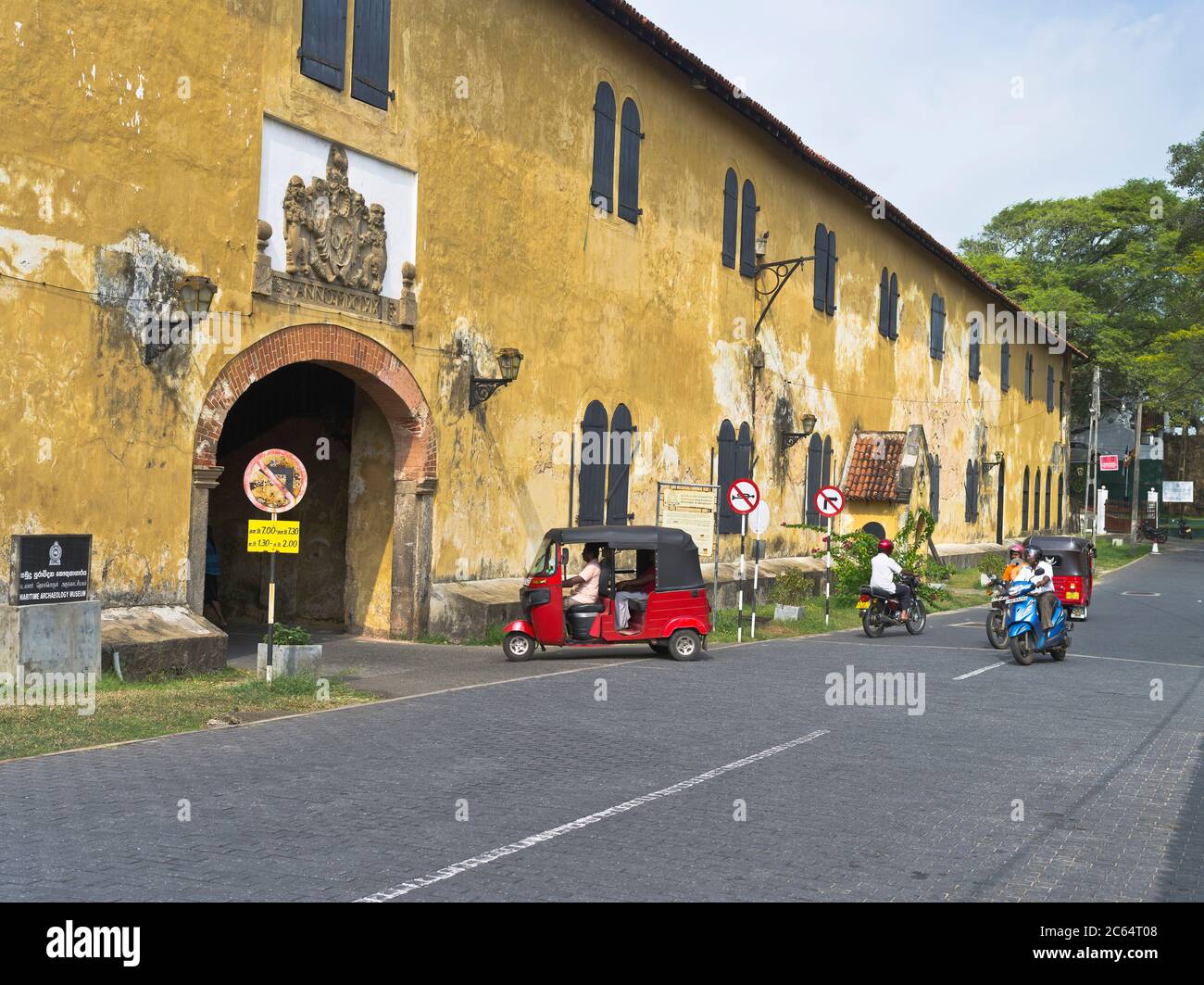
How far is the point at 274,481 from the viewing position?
1303cm

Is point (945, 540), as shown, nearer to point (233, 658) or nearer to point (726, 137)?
point (726, 137)

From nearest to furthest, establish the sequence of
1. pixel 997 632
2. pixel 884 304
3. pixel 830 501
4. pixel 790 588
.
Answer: pixel 997 632
pixel 830 501
pixel 790 588
pixel 884 304

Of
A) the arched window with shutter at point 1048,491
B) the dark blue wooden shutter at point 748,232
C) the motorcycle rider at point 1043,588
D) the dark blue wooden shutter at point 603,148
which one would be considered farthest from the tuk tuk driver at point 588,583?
the arched window with shutter at point 1048,491

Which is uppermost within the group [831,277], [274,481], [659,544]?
[831,277]

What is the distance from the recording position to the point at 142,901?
19.4 feet

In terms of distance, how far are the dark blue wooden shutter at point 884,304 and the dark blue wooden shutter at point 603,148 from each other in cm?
1535

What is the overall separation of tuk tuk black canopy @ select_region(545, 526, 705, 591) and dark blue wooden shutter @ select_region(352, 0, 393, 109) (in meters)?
6.09

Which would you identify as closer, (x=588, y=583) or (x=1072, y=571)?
(x=588, y=583)

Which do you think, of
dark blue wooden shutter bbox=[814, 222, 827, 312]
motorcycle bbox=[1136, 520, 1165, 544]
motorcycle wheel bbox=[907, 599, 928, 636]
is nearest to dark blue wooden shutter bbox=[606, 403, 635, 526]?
motorcycle wheel bbox=[907, 599, 928, 636]

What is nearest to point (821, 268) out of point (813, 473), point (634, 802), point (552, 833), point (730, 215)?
point (813, 473)

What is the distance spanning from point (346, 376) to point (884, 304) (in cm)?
2244

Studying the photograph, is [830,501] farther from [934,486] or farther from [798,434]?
[934,486]
